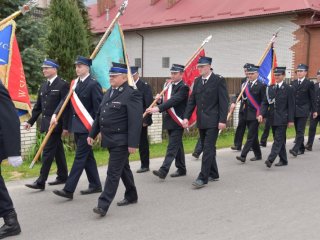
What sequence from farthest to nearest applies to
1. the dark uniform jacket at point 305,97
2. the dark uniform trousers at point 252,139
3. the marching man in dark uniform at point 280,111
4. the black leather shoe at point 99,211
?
the dark uniform jacket at point 305,97 → the dark uniform trousers at point 252,139 → the marching man in dark uniform at point 280,111 → the black leather shoe at point 99,211

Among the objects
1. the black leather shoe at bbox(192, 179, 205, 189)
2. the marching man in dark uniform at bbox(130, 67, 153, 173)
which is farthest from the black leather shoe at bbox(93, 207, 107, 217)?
the marching man in dark uniform at bbox(130, 67, 153, 173)

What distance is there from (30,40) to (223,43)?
1342 centimetres

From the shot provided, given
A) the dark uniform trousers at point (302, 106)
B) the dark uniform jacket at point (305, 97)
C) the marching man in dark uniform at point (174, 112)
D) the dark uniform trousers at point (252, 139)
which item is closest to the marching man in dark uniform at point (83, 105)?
the marching man in dark uniform at point (174, 112)

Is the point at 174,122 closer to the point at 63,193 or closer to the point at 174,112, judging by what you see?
the point at 174,112

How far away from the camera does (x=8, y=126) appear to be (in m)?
4.36

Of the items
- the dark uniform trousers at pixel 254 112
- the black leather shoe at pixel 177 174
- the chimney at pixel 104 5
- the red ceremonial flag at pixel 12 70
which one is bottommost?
the black leather shoe at pixel 177 174

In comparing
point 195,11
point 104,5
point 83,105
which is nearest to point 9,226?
point 83,105

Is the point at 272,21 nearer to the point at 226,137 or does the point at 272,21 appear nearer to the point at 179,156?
the point at 226,137

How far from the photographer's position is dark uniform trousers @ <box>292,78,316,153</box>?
10.2 m

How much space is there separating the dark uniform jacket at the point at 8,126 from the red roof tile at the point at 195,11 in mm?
19578

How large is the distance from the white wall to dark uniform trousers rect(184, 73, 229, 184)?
16.7m

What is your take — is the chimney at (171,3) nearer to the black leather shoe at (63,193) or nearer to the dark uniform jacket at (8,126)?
the black leather shoe at (63,193)

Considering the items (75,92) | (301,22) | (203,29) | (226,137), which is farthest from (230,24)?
(75,92)

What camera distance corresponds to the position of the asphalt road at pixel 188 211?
4.84 meters
